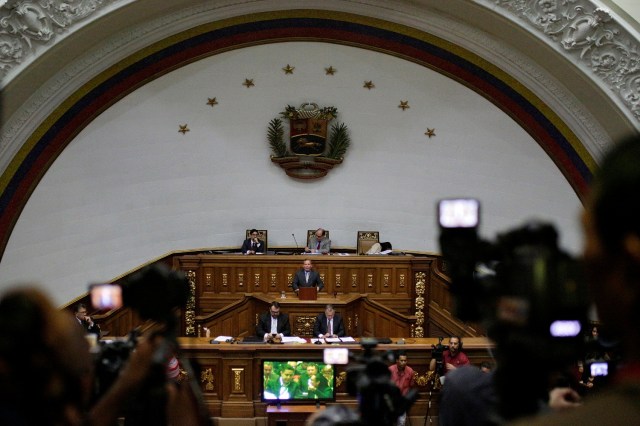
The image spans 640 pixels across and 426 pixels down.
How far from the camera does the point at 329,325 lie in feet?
31.8

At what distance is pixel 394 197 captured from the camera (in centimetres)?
1246

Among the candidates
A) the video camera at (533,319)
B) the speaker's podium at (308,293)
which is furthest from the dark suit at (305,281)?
the video camera at (533,319)

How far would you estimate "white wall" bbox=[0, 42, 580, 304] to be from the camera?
1078cm

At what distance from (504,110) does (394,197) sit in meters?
3.15

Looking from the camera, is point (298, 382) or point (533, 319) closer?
point (533, 319)

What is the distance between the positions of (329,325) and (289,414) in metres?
1.97

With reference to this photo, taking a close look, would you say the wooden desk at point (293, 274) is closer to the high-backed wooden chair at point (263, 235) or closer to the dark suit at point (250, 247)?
the dark suit at point (250, 247)

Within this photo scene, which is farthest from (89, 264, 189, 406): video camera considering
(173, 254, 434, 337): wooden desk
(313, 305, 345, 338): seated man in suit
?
(173, 254, 434, 337): wooden desk

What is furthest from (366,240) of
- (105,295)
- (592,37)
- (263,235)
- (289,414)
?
(105,295)

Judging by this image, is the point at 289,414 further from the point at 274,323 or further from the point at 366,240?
the point at 366,240

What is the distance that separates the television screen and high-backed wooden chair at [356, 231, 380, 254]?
4364 mm

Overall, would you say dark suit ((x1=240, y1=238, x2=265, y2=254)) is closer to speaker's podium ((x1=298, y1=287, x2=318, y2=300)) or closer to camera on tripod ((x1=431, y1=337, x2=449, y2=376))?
speaker's podium ((x1=298, y1=287, x2=318, y2=300))

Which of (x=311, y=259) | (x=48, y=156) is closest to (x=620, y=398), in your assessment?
(x=48, y=156)

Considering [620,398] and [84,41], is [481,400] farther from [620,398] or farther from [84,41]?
[84,41]
